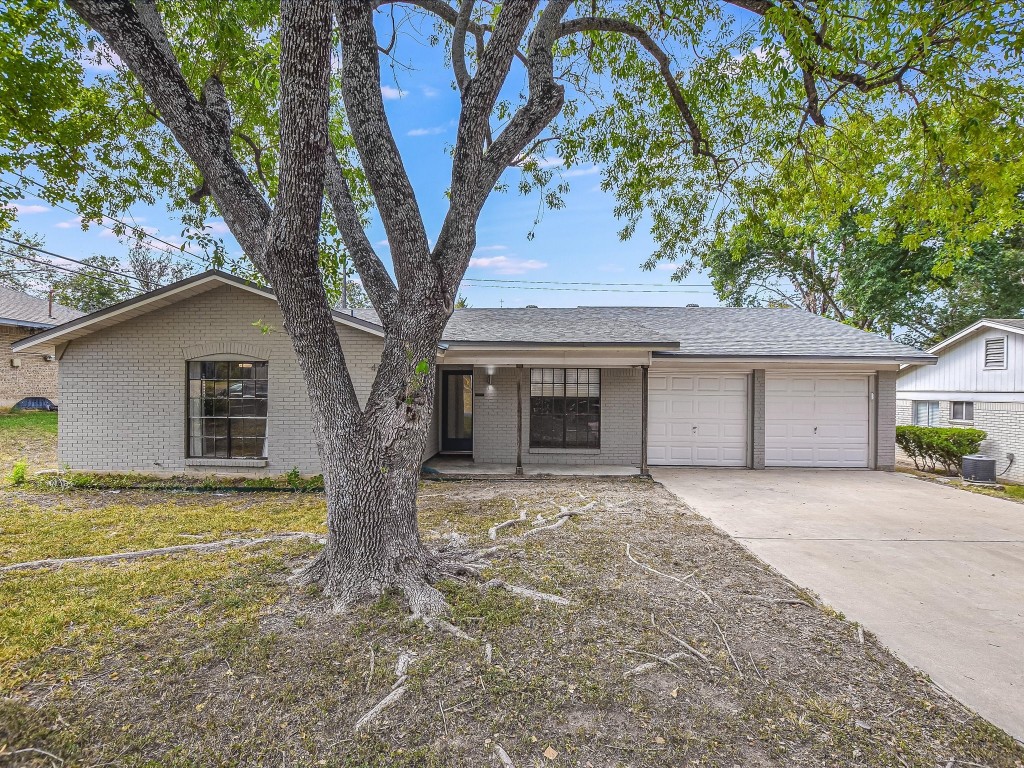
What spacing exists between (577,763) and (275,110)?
776 centimetres

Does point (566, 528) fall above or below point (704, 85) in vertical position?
below

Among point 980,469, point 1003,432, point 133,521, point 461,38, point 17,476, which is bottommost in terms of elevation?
point 133,521

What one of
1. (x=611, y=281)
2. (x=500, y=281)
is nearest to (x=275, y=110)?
(x=500, y=281)

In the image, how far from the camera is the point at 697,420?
32.6 feet

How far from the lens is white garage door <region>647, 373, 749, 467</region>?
9898 millimetres

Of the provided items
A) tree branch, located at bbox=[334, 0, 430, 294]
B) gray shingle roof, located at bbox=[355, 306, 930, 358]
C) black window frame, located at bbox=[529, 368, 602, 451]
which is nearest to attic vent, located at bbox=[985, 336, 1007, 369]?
gray shingle roof, located at bbox=[355, 306, 930, 358]

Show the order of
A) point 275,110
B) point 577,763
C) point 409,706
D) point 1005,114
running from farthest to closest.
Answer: point 275,110, point 1005,114, point 409,706, point 577,763

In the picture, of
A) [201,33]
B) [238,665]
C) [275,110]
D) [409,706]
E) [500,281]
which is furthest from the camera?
[500,281]

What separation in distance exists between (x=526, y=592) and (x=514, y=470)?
17.4 feet

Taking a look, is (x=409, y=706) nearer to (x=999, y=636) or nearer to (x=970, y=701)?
(x=970, y=701)

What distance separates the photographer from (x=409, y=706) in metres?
2.46

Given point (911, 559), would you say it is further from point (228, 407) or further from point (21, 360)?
point (21, 360)

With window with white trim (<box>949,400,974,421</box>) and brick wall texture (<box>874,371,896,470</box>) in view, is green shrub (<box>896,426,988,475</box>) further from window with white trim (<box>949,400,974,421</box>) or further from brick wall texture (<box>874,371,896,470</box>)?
brick wall texture (<box>874,371,896,470</box>)

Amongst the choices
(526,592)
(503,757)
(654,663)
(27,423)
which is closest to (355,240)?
(526,592)
